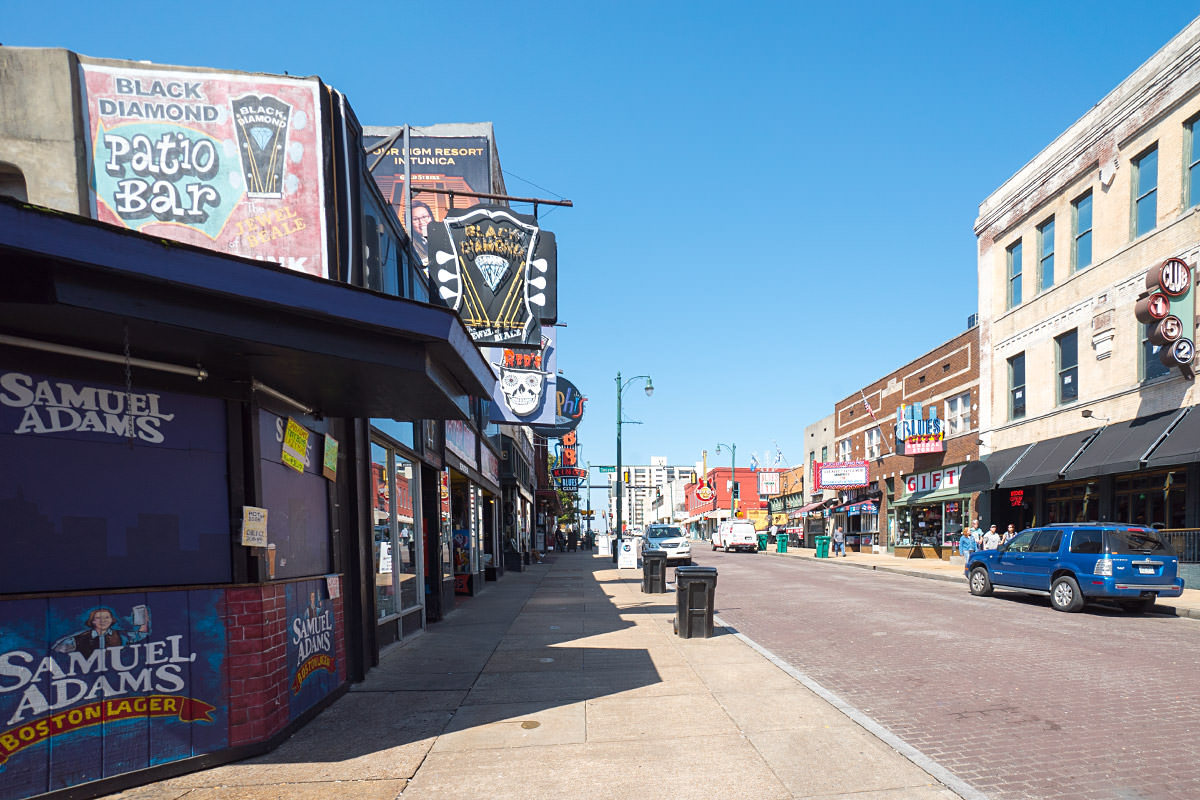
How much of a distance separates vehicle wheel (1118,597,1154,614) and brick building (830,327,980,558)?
1369cm

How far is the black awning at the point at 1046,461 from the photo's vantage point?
70.8 ft

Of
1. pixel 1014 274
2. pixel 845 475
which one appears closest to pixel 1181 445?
pixel 1014 274

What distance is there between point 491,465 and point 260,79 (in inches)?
663

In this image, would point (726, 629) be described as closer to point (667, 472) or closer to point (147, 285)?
point (147, 285)

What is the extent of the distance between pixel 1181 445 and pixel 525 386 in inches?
615

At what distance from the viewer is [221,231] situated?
7312mm

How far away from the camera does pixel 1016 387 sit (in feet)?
87.4

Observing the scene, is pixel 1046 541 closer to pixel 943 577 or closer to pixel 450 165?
pixel 943 577

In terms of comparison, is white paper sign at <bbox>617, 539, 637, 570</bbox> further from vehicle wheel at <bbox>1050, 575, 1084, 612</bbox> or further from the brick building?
vehicle wheel at <bbox>1050, 575, 1084, 612</bbox>

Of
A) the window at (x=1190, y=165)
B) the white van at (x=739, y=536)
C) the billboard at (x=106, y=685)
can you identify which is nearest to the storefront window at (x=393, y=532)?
the billboard at (x=106, y=685)

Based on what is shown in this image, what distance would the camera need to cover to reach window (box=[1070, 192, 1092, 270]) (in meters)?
22.9

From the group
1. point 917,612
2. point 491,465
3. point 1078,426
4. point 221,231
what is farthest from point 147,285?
point 1078,426

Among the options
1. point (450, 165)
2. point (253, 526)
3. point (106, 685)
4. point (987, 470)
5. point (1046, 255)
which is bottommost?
point (987, 470)

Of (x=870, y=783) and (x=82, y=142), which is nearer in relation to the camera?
(x=870, y=783)
